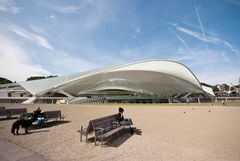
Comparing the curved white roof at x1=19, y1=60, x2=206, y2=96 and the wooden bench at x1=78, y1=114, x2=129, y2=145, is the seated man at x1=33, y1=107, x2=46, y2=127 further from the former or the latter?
the curved white roof at x1=19, y1=60, x2=206, y2=96

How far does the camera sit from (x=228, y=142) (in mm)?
6430

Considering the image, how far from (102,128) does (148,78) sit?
46.3 meters

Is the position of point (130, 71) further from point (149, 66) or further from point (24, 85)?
point (24, 85)

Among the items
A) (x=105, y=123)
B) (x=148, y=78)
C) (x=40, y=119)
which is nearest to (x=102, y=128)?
(x=105, y=123)

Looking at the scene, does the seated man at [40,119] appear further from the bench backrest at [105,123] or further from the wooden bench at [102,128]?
the bench backrest at [105,123]

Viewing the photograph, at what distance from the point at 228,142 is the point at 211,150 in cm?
132

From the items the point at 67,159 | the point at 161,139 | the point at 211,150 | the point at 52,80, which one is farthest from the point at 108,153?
the point at 52,80

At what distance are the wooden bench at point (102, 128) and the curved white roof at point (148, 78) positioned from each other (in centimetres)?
4377

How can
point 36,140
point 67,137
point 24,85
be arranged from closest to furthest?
point 36,140
point 67,137
point 24,85

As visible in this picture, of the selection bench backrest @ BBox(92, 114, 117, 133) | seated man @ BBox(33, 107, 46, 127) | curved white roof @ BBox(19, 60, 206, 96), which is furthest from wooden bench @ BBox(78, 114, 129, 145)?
curved white roof @ BBox(19, 60, 206, 96)

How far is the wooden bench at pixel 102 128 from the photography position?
6352 millimetres

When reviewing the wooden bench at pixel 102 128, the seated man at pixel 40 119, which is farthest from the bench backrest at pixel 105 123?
the seated man at pixel 40 119

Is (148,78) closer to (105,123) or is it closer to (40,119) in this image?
(40,119)

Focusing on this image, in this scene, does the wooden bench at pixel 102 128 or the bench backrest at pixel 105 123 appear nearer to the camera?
the wooden bench at pixel 102 128
